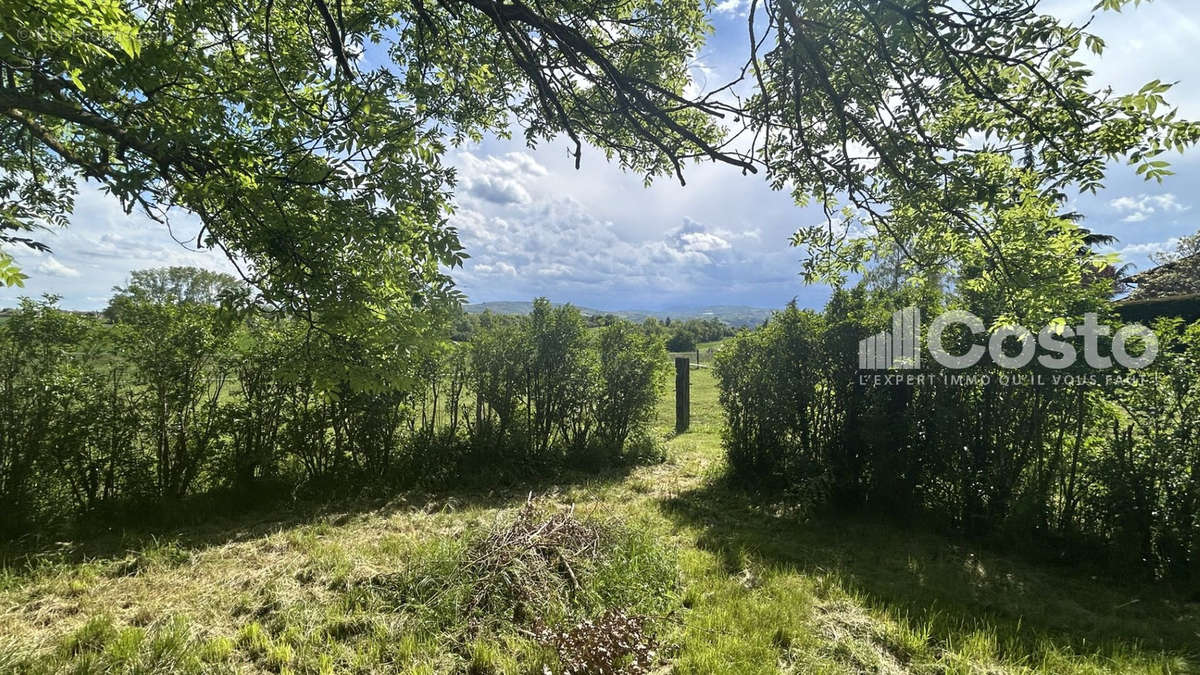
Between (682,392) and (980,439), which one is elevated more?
(980,439)

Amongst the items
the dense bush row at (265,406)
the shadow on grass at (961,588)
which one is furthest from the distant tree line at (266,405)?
the shadow on grass at (961,588)

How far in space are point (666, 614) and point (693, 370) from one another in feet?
57.3

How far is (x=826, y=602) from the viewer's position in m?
3.13

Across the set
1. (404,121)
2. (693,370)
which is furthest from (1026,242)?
(693,370)

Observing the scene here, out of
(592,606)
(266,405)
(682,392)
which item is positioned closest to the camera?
(592,606)

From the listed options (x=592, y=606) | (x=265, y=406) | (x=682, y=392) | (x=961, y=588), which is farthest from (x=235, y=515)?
(x=682, y=392)

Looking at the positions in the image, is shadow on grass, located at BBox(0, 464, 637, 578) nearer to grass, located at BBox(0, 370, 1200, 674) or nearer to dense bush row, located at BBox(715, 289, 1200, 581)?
grass, located at BBox(0, 370, 1200, 674)

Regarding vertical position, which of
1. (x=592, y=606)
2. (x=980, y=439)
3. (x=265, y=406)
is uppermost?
(x=265, y=406)

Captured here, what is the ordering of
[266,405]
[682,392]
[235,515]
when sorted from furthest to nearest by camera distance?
1. [682,392]
2. [266,405]
3. [235,515]

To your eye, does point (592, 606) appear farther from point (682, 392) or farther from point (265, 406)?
point (682, 392)

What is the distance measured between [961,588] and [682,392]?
5910 millimetres

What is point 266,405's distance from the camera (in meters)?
4.94

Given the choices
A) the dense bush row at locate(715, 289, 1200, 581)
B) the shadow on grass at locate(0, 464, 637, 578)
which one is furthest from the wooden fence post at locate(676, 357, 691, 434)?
the shadow on grass at locate(0, 464, 637, 578)

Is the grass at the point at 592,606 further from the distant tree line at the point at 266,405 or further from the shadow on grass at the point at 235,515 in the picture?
the distant tree line at the point at 266,405
